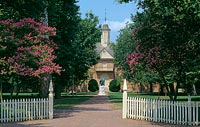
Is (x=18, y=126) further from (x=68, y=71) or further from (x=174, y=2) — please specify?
(x=68, y=71)

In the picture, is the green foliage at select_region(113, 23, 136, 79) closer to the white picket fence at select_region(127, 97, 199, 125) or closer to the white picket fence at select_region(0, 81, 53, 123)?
the white picket fence at select_region(127, 97, 199, 125)

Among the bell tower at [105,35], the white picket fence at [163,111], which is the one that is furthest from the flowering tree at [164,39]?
the bell tower at [105,35]

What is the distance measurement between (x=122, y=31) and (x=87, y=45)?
11.1m

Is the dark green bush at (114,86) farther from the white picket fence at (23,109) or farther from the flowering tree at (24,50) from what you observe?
the white picket fence at (23,109)

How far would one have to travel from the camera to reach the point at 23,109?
16344 millimetres

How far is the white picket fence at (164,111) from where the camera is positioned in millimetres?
14383

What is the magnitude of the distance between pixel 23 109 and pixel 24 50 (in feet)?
8.04

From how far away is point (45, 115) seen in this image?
56.4 ft

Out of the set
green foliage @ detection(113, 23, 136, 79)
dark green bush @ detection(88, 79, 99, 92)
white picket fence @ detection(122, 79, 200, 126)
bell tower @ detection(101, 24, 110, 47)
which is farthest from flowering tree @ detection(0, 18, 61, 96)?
bell tower @ detection(101, 24, 110, 47)

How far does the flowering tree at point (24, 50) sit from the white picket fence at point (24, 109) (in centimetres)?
115

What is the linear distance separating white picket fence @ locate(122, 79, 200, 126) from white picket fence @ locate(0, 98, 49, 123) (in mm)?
3574

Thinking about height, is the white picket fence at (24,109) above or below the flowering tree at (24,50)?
below

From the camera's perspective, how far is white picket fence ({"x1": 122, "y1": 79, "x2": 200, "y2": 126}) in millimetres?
14375

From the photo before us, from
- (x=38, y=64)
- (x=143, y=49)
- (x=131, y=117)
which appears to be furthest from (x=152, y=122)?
(x=38, y=64)
